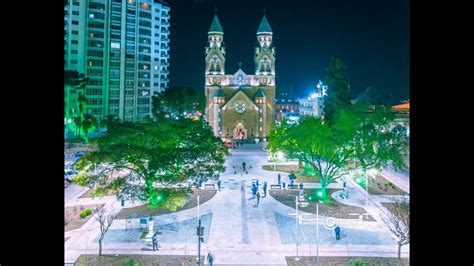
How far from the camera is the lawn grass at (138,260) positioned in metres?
14.8

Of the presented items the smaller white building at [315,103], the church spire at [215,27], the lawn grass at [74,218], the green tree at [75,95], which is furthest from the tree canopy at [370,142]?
the church spire at [215,27]

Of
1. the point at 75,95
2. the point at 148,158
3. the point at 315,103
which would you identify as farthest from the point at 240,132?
the point at 148,158

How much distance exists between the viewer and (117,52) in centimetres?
5872

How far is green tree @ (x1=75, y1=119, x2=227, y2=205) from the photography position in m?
19.6

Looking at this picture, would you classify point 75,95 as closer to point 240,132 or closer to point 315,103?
point 240,132

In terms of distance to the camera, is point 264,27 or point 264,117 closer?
point 264,117

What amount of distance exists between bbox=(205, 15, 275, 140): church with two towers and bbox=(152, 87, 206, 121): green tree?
5938 mm

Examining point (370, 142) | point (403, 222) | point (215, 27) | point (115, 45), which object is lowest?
point (403, 222)

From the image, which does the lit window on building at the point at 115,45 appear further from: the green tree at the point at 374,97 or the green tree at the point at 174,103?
the green tree at the point at 374,97

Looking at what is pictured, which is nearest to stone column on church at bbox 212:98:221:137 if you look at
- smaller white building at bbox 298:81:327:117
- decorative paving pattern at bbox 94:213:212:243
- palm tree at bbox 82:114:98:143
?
smaller white building at bbox 298:81:327:117

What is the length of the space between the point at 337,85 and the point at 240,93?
21335 millimetres

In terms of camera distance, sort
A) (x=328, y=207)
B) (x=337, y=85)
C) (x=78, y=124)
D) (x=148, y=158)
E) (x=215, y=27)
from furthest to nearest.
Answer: (x=215, y=27)
(x=78, y=124)
(x=337, y=85)
(x=328, y=207)
(x=148, y=158)
